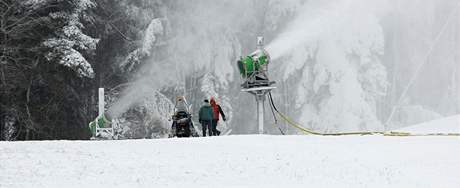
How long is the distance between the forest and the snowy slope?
1356cm

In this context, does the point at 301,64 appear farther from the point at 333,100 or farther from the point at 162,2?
the point at 162,2

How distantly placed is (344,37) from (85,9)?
1568 cm

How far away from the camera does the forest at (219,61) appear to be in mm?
27906

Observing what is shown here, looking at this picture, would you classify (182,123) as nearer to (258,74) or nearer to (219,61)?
(258,74)

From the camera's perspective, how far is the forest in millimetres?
27906

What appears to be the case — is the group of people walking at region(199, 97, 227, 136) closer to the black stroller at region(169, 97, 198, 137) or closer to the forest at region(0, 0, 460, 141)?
the black stroller at region(169, 97, 198, 137)

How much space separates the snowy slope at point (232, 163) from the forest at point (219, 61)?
13.6 metres

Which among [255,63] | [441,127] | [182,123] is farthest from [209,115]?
[441,127]

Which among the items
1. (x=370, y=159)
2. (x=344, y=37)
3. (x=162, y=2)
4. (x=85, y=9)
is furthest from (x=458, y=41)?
(x=370, y=159)

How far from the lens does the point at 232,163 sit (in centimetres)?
1203

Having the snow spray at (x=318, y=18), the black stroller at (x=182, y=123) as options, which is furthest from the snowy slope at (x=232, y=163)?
the snow spray at (x=318, y=18)

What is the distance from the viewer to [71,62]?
26594 millimetres

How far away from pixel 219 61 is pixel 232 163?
1071 inches

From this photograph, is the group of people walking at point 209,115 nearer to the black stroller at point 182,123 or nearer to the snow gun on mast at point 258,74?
the black stroller at point 182,123
